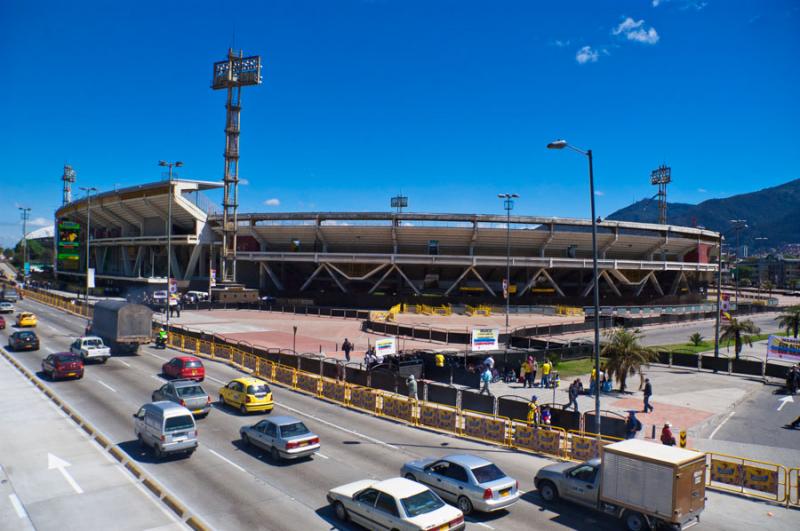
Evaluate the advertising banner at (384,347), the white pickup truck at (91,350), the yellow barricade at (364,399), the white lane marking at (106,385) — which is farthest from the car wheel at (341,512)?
the white pickup truck at (91,350)

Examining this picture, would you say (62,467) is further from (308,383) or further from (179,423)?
(308,383)

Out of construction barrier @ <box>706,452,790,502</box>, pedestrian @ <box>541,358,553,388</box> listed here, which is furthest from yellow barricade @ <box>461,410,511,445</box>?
pedestrian @ <box>541,358,553,388</box>

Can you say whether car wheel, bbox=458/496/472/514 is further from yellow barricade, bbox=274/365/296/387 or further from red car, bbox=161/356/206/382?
red car, bbox=161/356/206/382

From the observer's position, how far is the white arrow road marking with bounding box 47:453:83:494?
13.6 metres

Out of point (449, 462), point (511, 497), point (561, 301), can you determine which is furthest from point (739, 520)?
point (561, 301)

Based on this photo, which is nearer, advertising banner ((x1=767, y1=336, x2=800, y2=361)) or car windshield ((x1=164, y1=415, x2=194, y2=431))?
car windshield ((x1=164, y1=415, x2=194, y2=431))

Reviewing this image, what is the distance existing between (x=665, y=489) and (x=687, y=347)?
37.6m

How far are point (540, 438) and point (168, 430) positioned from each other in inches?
462

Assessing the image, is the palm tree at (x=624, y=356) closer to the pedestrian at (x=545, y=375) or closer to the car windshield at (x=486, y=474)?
the pedestrian at (x=545, y=375)

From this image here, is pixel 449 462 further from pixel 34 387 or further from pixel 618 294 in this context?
pixel 618 294

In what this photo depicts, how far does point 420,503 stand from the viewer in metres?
11.2

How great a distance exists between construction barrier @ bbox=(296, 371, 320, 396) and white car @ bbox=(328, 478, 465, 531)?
47.1ft

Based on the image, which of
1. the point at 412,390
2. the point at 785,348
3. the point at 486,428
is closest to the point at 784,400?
the point at 785,348

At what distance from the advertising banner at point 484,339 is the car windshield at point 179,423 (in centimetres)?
1725
